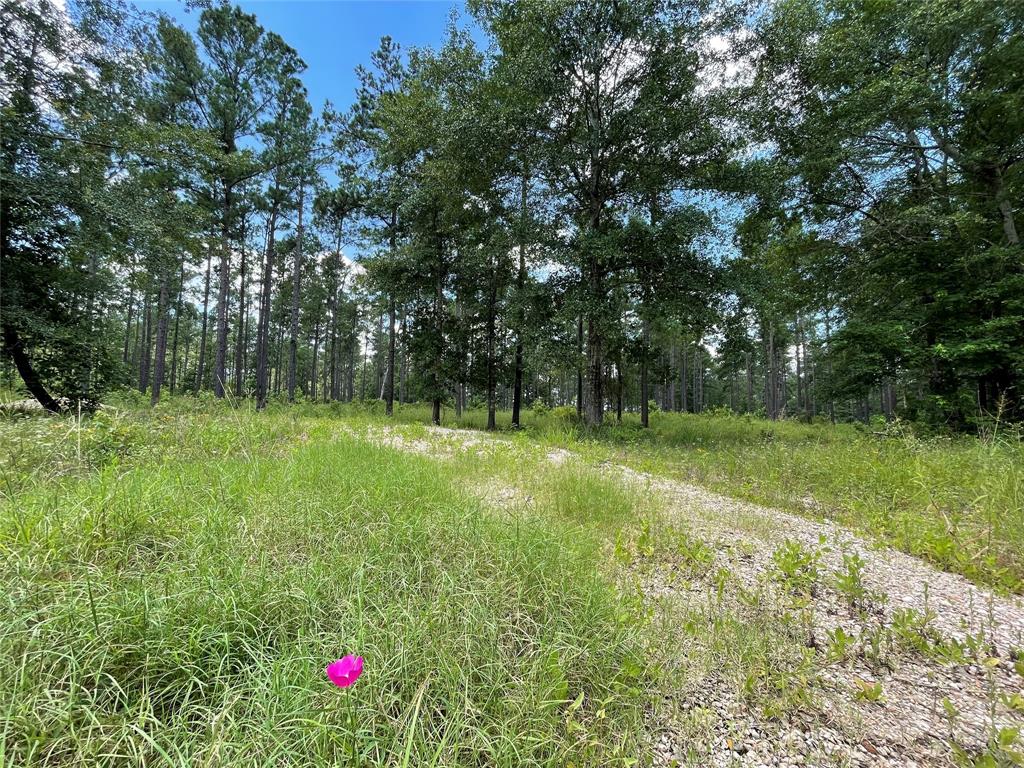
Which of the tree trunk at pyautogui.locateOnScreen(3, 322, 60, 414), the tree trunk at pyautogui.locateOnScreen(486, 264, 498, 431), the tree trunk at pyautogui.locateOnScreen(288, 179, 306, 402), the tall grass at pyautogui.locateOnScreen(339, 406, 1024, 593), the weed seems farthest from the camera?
the tree trunk at pyautogui.locateOnScreen(288, 179, 306, 402)

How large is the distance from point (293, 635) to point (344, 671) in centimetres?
65

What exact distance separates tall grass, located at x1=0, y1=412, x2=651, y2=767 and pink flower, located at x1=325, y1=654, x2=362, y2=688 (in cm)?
17

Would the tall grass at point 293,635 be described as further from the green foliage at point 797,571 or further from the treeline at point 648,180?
the treeline at point 648,180

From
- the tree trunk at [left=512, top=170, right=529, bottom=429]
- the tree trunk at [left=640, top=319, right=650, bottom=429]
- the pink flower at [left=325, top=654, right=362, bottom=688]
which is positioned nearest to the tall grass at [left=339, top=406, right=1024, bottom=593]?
the pink flower at [left=325, top=654, right=362, bottom=688]

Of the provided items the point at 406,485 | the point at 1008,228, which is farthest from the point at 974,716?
the point at 1008,228

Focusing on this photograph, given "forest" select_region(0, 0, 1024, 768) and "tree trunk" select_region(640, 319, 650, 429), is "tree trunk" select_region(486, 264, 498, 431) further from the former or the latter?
"tree trunk" select_region(640, 319, 650, 429)

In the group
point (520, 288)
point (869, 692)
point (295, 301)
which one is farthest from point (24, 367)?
point (869, 692)

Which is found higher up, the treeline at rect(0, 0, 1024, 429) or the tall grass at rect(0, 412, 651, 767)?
the treeline at rect(0, 0, 1024, 429)

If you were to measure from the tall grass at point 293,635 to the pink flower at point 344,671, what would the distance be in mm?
172

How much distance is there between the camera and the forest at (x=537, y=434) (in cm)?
121

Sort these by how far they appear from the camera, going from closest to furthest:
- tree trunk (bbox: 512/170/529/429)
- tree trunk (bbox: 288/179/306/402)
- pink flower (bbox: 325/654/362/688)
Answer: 1. pink flower (bbox: 325/654/362/688)
2. tree trunk (bbox: 512/170/529/429)
3. tree trunk (bbox: 288/179/306/402)

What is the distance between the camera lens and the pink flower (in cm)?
93

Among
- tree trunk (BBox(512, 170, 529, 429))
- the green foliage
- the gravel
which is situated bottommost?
the gravel

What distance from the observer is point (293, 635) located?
1.40 m
